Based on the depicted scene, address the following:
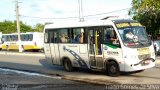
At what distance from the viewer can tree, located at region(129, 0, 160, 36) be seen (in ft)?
114

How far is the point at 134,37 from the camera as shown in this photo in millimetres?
16016

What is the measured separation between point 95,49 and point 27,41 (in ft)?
106

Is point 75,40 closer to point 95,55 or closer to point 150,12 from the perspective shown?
point 95,55

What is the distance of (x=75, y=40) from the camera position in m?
18.7

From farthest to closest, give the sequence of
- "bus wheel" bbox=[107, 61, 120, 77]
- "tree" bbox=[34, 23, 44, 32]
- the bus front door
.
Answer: "tree" bbox=[34, 23, 44, 32]
the bus front door
"bus wheel" bbox=[107, 61, 120, 77]

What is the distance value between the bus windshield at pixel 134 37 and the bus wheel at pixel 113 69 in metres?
1.08

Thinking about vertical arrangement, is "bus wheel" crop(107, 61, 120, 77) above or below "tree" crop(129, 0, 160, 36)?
below

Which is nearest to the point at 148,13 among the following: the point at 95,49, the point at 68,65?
the point at 68,65

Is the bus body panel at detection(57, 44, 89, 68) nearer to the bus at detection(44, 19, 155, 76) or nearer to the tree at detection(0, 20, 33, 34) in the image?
the bus at detection(44, 19, 155, 76)

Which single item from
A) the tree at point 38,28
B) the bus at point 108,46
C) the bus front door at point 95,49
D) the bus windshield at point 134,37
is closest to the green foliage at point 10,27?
the tree at point 38,28

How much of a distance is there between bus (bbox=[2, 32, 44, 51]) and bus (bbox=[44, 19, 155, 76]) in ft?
92.2

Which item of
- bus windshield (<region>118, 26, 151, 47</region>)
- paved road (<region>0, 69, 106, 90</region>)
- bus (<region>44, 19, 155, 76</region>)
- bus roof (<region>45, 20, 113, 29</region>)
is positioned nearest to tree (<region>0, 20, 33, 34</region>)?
bus roof (<region>45, 20, 113, 29</region>)

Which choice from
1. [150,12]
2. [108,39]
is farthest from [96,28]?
[150,12]

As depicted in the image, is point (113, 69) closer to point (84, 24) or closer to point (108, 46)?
point (108, 46)
